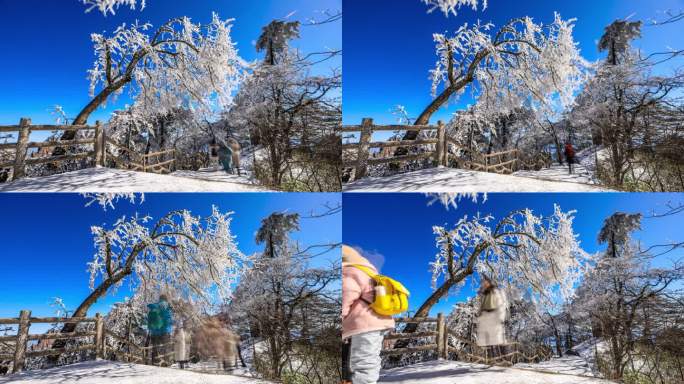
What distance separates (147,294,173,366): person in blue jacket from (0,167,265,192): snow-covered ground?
90 centimetres

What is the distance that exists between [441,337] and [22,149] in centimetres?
355

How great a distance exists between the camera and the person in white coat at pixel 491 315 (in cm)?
474

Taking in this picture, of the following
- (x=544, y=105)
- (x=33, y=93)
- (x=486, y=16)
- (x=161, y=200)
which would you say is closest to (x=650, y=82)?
(x=544, y=105)

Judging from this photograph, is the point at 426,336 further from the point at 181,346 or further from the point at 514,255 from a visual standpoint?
the point at 181,346

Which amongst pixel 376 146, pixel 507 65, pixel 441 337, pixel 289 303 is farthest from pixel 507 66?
pixel 289 303

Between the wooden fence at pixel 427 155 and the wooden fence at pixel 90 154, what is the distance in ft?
4.69

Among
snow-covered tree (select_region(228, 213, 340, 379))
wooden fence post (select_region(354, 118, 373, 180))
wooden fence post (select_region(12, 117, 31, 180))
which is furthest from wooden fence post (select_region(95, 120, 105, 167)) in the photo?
wooden fence post (select_region(354, 118, 373, 180))

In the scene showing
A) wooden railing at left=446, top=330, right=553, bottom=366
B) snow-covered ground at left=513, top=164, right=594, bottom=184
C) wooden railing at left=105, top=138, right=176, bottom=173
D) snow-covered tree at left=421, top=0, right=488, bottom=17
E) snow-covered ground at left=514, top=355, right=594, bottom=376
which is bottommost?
snow-covered ground at left=514, top=355, right=594, bottom=376

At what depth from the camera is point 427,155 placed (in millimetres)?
4797

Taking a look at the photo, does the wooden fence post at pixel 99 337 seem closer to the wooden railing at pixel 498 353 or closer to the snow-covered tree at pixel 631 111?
the wooden railing at pixel 498 353

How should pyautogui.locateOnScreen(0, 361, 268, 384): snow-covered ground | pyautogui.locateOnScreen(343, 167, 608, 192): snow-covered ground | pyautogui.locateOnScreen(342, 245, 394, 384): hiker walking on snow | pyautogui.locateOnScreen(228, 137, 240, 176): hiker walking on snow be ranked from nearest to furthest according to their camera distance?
pyautogui.locateOnScreen(342, 245, 394, 384): hiker walking on snow → pyautogui.locateOnScreen(0, 361, 268, 384): snow-covered ground → pyautogui.locateOnScreen(343, 167, 608, 192): snow-covered ground → pyautogui.locateOnScreen(228, 137, 240, 176): hiker walking on snow

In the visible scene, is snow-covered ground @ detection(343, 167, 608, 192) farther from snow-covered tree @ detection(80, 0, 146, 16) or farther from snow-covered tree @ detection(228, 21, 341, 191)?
snow-covered tree @ detection(80, 0, 146, 16)

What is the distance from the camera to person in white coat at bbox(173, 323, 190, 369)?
4695mm

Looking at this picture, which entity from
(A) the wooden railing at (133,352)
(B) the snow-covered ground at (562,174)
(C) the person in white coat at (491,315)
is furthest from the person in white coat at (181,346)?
(B) the snow-covered ground at (562,174)
